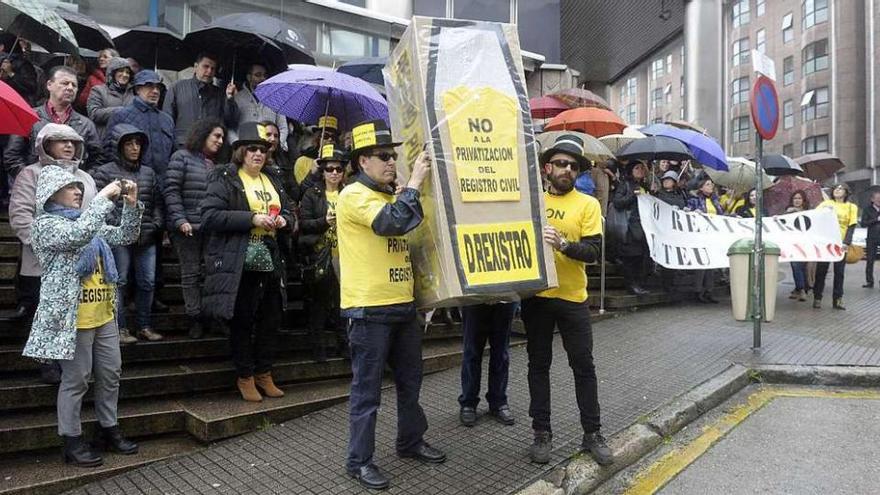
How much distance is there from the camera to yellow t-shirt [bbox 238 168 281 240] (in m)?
4.47

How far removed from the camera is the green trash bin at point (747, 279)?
6.59 m

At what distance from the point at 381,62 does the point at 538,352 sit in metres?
5.93

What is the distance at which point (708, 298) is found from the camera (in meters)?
10.0

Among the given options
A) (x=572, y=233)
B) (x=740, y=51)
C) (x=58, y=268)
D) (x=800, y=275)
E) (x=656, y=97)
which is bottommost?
(x=800, y=275)

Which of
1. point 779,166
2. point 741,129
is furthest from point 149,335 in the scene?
point 741,129

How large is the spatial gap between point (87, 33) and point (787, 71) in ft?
148

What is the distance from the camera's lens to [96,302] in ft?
12.2

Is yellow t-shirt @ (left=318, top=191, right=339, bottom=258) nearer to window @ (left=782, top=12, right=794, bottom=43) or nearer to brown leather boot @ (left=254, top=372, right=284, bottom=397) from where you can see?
brown leather boot @ (left=254, top=372, right=284, bottom=397)

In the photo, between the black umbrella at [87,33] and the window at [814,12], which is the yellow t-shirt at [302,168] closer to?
the black umbrella at [87,33]

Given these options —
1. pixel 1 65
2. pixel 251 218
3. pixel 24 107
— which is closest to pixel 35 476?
pixel 251 218

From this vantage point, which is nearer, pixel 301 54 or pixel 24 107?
pixel 24 107

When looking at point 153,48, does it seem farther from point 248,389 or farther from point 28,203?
point 248,389

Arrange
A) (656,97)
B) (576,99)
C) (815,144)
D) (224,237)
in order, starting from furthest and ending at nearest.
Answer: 1. (656,97)
2. (815,144)
3. (576,99)
4. (224,237)

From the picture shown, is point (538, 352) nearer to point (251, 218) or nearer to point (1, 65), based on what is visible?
point (251, 218)
